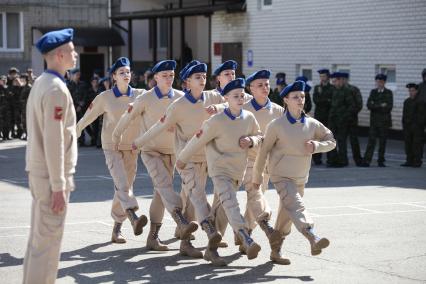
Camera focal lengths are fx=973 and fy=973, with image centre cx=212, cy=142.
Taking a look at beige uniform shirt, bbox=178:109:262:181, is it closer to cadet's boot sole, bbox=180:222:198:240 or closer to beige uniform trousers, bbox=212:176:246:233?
beige uniform trousers, bbox=212:176:246:233

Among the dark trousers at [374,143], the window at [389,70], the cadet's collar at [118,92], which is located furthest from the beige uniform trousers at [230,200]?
the window at [389,70]

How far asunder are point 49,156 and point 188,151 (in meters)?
3.06

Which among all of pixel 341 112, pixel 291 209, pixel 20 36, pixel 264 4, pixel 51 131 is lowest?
pixel 291 209

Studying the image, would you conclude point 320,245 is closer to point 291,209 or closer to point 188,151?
point 291,209

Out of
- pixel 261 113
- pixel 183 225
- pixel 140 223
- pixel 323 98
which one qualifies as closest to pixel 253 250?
pixel 183 225

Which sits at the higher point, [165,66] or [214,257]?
[165,66]

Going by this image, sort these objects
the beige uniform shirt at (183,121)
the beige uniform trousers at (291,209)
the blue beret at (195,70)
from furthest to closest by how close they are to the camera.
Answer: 1. the blue beret at (195,70)
2. the beige uniform shirt at (183,121)
3. the beige uniform trousers at (291,209)

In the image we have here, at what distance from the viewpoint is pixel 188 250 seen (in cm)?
1070

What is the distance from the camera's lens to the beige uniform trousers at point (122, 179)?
1170 centimetres

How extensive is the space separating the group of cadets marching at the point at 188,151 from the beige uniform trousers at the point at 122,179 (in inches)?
0.5

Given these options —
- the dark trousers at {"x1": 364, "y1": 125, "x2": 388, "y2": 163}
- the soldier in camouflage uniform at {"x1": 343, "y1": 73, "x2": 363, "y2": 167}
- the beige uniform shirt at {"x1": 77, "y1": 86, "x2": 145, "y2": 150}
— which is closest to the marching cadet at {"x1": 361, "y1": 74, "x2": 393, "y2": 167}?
the dark trousers at {"x1": 364, "y1": 125, "x2": 388, "y2": 163}

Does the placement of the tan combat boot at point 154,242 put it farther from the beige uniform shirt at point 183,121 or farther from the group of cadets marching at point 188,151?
the beige uniform shirt at point 183,121

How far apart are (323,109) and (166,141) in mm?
11959

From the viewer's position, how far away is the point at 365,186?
1755 centimetres
